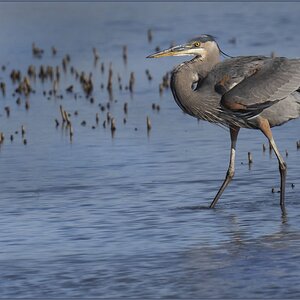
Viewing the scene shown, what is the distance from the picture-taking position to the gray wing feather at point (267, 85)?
1116cm

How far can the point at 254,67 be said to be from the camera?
11.4 m

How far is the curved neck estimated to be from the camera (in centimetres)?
1125

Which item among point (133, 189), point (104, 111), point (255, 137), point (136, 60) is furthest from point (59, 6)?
point (133, 189)

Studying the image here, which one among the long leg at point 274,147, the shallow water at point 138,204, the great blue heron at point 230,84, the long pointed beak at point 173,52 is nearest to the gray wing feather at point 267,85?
the great blue heron at point 230,84

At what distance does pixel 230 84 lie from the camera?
11227 mm

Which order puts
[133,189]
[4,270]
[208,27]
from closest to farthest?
[4,270]
[133,189]
[208,27]

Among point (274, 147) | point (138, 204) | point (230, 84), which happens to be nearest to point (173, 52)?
point (230, 84)

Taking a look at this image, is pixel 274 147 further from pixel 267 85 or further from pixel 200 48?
pixel 200 48

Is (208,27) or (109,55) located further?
(208,27)

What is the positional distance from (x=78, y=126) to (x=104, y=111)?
1064 mm

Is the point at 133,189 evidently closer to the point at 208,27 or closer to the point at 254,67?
the point at 254,67

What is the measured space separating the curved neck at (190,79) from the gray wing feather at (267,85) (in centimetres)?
30

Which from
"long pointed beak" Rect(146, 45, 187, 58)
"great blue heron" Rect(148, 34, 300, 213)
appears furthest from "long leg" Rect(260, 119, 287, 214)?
"long pointed beak" Rect(146, 45, 187, 58)

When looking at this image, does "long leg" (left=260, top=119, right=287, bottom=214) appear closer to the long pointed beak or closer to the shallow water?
the shallow water
